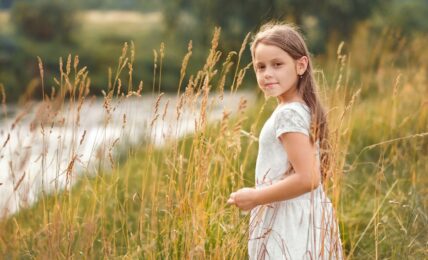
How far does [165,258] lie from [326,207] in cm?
74

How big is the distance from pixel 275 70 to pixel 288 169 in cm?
35

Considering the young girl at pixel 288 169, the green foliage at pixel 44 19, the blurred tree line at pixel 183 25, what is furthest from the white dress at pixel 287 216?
the green foliage at pixel 44 19

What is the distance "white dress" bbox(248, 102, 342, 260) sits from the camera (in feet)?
8.64

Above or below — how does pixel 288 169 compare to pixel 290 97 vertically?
below

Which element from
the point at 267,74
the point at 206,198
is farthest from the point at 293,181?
the point at 206,198

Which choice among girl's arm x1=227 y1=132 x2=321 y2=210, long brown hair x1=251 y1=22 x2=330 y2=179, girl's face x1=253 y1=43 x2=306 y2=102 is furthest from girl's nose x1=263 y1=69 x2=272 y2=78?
girl's arm x1=227 y1=132 x2=321 y2=210

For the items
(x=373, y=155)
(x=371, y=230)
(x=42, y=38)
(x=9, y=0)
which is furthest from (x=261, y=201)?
(x=9, y=0)

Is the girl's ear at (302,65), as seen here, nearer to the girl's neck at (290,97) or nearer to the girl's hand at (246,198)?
the girl's neck at (290,97)

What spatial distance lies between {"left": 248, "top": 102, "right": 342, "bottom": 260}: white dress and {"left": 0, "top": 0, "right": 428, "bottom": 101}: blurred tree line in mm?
11915

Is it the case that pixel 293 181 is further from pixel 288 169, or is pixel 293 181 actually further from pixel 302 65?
pixel 302 65

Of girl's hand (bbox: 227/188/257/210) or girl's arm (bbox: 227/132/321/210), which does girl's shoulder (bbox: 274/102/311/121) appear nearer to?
girl's arm (bbox: 227/132/321/210)

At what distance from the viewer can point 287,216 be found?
267 centimetres

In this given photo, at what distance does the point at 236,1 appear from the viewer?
17.8m

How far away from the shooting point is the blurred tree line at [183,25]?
17.8 metres
